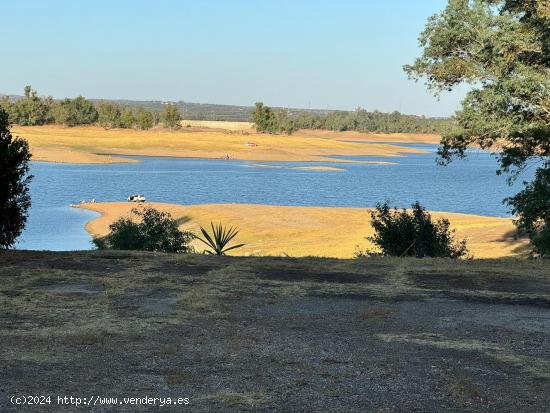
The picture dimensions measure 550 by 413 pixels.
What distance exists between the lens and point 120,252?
15742 millimetres

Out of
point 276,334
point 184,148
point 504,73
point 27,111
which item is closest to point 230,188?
point 504,73

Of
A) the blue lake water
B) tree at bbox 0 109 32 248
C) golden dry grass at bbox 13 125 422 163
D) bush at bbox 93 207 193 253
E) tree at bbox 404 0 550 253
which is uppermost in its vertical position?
tree at bbox 404 0 550 253

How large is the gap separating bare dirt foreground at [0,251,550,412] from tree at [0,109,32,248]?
165cm

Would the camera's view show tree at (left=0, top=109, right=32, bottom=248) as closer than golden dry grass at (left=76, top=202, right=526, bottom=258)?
Yes

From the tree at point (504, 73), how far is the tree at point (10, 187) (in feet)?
34.8

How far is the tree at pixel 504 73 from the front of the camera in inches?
706

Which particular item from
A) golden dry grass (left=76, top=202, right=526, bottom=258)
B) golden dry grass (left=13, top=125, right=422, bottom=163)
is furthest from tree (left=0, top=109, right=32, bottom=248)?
golden dry grass (left=13, top=125, right=422, bottom=163)

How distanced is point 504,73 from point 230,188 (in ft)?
202

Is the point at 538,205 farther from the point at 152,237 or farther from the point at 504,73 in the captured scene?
the point at 152,237

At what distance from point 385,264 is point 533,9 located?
8.05 m

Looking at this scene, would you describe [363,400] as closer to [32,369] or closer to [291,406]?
[291,406]

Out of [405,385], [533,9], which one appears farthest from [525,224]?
[405,385]

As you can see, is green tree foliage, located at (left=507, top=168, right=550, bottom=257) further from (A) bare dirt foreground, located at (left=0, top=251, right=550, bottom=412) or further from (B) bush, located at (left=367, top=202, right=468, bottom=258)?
(A) bare dirt foreground, located at (left=0, top=251, right=550, bottom=412)

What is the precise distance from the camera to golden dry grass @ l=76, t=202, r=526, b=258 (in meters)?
32.0
